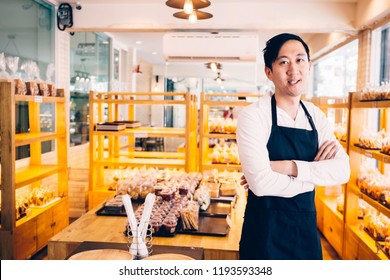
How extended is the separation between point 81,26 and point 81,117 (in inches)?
62.9

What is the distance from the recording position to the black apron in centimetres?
147

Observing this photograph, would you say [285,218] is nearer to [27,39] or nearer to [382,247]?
[382,247]

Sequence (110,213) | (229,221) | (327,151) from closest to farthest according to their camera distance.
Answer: (327,151) < (229,221) < (110,213)

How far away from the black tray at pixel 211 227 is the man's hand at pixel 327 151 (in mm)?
791

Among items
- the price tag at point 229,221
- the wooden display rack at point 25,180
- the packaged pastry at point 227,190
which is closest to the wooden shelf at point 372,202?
the packaged pastry at point 227,190

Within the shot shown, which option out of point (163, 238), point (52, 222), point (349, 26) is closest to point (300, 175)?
point (163, 238)

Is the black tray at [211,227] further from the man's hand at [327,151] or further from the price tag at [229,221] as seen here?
the man's hand at [327,151]

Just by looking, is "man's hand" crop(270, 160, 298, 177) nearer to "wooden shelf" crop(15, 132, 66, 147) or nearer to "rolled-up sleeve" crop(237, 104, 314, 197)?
"rolled-up sleeve" crop(237, 104, 314, 197)

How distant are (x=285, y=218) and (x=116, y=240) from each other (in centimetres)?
92

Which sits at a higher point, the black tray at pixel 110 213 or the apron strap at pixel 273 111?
the apron strap at pixel 273 111

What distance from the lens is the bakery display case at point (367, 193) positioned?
281cm

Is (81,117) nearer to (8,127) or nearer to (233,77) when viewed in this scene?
(8,127)

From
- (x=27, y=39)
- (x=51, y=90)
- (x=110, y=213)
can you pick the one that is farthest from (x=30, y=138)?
(x=27, y=39)

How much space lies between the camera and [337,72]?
22.2 ft
